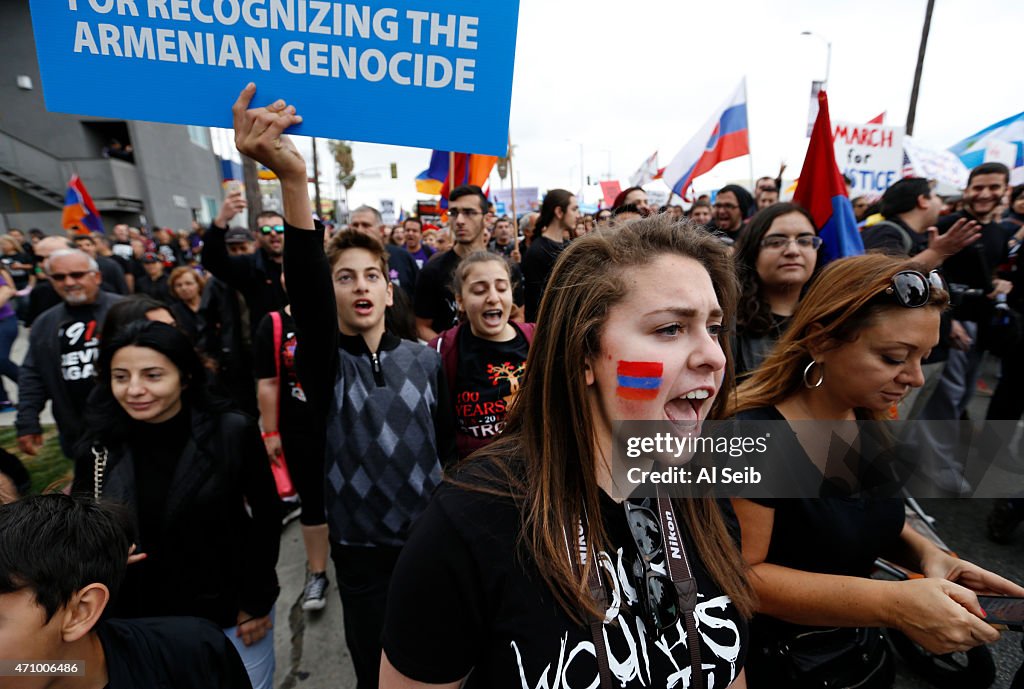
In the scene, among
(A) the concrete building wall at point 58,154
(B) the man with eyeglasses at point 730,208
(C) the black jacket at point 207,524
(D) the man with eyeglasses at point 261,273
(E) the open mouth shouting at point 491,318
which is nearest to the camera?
(C) the black jacket at point 207,524

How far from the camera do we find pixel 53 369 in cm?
337

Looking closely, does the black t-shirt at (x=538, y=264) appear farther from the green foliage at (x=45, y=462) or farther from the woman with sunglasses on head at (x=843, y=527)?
the green foliage at (x=45, y=462)

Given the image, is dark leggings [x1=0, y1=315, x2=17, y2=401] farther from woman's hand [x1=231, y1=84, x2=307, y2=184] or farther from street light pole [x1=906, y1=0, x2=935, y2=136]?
street light pole [x1=906, y1=0, x2=935, y2=136]

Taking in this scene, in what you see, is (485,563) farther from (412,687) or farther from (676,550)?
(676,550)

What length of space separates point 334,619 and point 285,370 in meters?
1.49

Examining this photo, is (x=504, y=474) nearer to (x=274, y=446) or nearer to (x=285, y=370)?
(x=285, y=370)

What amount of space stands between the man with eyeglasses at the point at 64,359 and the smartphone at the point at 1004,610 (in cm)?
443

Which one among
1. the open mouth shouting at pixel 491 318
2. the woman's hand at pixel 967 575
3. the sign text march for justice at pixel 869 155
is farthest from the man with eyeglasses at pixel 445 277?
the sign text march for justice at pixel 869 155

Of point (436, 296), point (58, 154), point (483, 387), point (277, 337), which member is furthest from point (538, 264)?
point (58, 154)

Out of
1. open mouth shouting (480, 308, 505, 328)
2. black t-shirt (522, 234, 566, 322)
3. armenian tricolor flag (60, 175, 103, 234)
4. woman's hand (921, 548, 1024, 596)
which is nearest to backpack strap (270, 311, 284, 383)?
open mouth shouting (480, 308, 505, 328)

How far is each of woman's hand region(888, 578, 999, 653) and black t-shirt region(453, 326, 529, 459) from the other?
5.36ft

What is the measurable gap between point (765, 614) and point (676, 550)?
0.74 meters

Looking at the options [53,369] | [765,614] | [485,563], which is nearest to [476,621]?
[485,563]

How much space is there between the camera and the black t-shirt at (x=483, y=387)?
8.45 ft
